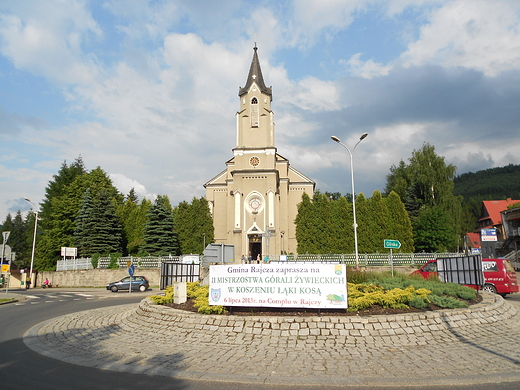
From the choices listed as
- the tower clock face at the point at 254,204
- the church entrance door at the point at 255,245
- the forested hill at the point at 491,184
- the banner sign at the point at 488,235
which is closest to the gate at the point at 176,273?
the church entrance door at the point at 255,245

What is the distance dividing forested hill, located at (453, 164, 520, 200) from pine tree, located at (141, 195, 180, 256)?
345 feet

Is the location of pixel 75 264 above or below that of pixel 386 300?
above

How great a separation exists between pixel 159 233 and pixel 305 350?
29830 millimetres

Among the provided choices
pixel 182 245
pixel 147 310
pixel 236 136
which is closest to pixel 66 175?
pixel 182 245

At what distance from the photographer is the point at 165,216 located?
35.0 metres

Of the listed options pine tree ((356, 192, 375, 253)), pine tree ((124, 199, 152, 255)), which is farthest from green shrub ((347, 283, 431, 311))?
pine tree ((124, 199, 152, 255))

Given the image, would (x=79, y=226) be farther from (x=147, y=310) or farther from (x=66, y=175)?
(x=147, y=310)

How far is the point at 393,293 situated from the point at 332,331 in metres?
2.40

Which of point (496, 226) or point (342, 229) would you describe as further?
point (496, 226)

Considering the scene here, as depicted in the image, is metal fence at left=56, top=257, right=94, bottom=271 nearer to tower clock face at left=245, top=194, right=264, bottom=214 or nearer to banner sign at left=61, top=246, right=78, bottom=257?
banner sign at left=61, top=246, right=78, bottom=257

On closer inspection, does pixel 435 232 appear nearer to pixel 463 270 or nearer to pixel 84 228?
pixel 463 270

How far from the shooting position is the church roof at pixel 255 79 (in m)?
39.8

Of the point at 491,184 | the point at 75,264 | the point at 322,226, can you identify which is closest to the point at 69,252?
the point at 75,264

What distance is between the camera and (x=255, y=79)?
4028 centimetres
